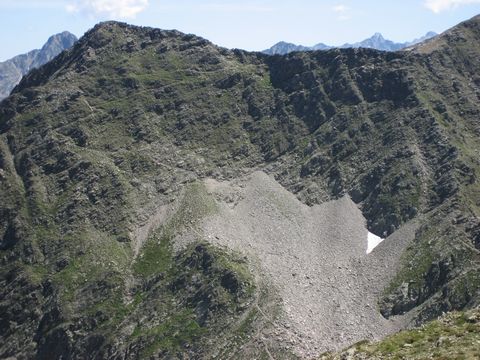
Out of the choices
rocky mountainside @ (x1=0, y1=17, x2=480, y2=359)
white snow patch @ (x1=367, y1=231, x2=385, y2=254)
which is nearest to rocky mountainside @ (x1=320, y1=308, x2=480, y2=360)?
rocky mountainside @ (x1=0, y1=17, x2=480, y2=359)

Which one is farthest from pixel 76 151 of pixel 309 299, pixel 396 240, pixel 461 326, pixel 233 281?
pixel 461 326

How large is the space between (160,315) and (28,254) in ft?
172

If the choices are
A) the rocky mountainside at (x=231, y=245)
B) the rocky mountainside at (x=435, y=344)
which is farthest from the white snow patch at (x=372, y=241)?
the rocky mountainside at (x=435, y=344)

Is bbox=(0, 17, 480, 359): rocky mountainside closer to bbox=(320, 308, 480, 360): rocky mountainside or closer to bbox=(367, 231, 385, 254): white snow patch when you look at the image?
bbox=(367, 231, 385, 254): white snow patch

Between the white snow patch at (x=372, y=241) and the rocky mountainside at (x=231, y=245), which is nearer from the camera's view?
the rocky mountainside at (x=231, y=245)

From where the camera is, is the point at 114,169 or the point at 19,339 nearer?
the point at 19,339

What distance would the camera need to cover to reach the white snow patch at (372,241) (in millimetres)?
160125

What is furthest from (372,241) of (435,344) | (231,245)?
(435,344)

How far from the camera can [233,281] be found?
14550 centimetres

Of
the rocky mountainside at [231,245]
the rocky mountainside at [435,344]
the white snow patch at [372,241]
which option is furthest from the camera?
the white snow patch at [372,241]

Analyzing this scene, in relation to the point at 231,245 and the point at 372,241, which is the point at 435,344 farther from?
the point at 372,241

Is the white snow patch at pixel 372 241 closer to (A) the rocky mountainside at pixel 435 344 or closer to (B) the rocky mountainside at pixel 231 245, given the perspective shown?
(B) the rocky mountainside at pixel 231 245

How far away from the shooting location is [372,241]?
16375cm

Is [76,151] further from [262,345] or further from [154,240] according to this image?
[262,345]
